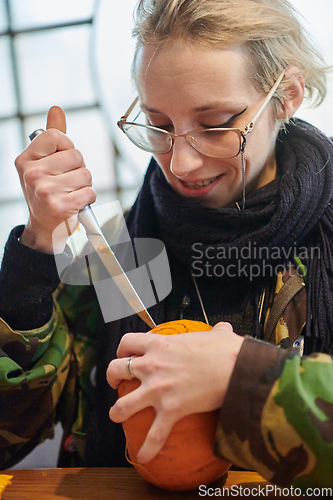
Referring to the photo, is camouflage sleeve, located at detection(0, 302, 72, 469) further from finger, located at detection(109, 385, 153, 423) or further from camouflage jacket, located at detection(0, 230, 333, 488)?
finger, located at detection(109, 385, 153, 423)

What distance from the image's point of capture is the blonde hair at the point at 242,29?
0.87 metres

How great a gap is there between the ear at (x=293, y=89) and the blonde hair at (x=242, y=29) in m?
0.01

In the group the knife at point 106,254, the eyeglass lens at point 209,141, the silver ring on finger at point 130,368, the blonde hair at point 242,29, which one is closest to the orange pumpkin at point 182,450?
the silver ring on finger at point 130,368

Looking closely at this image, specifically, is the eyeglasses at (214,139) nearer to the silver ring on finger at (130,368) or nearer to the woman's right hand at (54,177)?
the woman's right hand at (54,177)

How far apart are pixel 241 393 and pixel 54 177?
1.90 feet

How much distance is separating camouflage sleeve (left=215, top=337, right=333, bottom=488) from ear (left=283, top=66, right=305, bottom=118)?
2.20 ft

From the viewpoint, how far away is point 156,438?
0.58 meters

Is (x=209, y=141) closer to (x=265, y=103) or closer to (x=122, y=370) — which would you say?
(x=265, y=103)

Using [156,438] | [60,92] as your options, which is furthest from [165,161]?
[60,92]

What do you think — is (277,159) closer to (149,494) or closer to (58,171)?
(58,171)

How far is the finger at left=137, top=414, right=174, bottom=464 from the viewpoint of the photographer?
1.90 feet

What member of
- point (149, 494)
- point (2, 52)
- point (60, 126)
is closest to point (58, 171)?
point (60, 126)

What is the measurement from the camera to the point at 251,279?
3.39 feet

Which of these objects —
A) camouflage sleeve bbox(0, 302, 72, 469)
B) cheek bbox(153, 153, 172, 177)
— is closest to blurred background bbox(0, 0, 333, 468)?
cheek bbox(153, 153, 172, 177)
